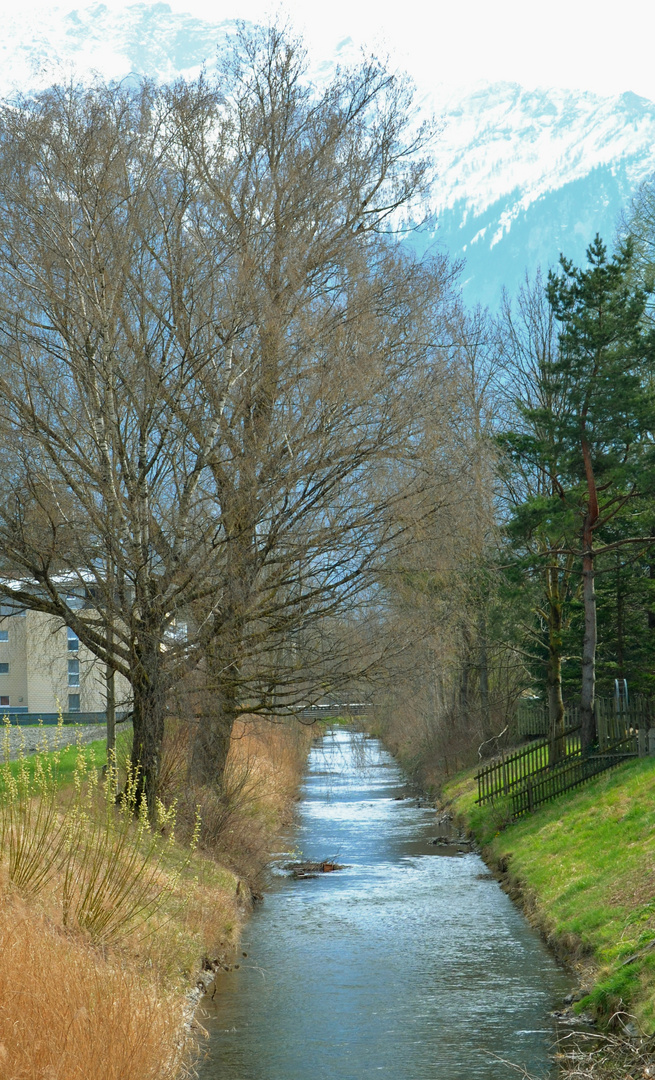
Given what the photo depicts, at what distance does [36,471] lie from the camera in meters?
15.5

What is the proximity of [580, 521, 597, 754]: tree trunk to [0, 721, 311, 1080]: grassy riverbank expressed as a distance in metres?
9.39

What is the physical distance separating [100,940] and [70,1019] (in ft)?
9.57

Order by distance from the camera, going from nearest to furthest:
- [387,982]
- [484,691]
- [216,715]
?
[387,982], [216,715], [484,691]

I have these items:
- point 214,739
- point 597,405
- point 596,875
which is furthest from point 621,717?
→ point 214,739

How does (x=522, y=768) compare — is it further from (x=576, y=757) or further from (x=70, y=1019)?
(x=70, y=1019)

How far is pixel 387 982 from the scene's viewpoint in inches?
545

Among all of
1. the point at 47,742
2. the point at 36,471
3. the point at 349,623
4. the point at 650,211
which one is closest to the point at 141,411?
the point at 36,471

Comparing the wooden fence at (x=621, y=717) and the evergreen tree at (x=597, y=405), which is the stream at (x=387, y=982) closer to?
the wooden fence at (x=621, y=717)

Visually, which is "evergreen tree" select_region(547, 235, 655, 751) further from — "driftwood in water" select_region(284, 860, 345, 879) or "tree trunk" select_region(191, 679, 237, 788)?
"tree trunk" select_region(191, 679, 237, 788)

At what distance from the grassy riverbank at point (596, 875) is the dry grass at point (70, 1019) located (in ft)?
14.6

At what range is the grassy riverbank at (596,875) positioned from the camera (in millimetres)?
11406

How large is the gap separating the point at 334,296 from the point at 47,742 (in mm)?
10629

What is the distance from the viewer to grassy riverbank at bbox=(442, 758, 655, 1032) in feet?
37.4

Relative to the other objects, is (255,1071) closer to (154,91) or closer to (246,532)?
(246,532)
